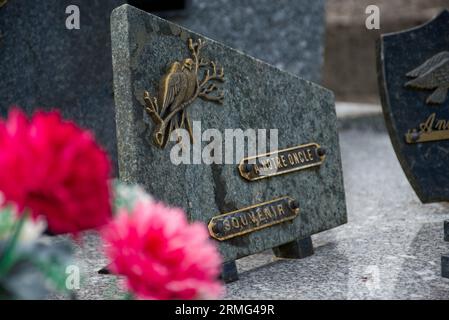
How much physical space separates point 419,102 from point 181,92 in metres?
1.33

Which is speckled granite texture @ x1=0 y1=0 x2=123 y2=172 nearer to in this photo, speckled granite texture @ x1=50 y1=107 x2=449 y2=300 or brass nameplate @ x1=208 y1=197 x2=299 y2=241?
speckled granite texture @ x1=50 y1=107 x2=449 y2=300

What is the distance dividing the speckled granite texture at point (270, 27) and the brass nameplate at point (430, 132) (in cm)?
208

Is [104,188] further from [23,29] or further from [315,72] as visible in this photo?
[315,72]

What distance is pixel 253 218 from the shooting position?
266 cm

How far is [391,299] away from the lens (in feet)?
7.57

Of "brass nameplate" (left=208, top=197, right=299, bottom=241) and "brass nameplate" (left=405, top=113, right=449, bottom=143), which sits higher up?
"brass nameplate" (left=405, top=113, right=449, bottom=143)

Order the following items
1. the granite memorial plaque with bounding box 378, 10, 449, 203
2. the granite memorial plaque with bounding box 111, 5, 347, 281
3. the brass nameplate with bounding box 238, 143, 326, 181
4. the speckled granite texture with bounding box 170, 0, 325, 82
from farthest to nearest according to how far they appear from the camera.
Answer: the speckled granite texture with bounding box 170, 0, 325, 82 < the granite memorial plaque with bounding box 378, 10, 449, 203 < the brass nameplate with bounding box 238, 143, 326, 181 < the granite memorial plaque with bounding box 111, 5, 347, 281

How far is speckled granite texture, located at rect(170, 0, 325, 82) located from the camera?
16.4 ft

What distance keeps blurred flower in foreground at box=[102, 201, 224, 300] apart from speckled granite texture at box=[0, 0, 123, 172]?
2689 mm

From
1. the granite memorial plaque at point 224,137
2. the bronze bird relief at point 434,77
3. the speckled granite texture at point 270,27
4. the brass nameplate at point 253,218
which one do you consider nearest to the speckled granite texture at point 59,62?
the speckled granite texture at point 270,27

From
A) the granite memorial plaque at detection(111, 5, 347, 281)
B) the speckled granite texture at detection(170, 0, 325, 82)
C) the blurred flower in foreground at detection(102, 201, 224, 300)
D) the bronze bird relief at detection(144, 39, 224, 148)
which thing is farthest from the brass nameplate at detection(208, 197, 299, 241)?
the speckled granite texture at detection(170, 0, 325, 82)

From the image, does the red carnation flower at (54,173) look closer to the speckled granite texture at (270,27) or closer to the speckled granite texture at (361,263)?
the speckled granite texture at (361,263)

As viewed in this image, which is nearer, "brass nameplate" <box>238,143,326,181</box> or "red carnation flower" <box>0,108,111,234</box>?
Result: "red carnation flower" <box>0,108,111,234</box>

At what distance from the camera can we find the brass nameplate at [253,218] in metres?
2.54
